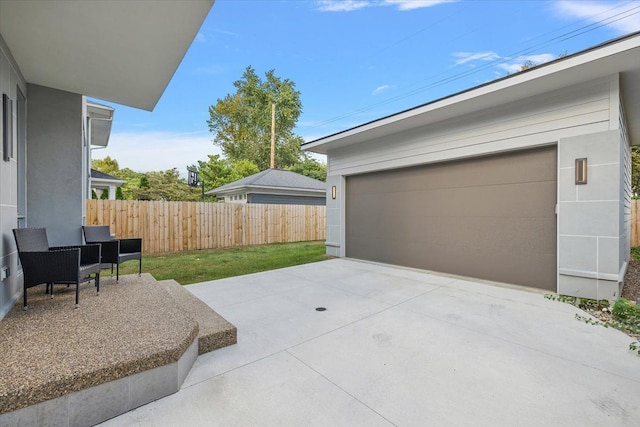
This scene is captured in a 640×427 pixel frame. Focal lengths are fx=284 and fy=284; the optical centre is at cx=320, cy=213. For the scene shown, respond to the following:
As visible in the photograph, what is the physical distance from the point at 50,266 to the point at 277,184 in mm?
11440

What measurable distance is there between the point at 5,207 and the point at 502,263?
22.4 feet

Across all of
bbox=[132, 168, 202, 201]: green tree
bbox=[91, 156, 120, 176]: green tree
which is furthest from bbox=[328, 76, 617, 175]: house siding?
bbox=[91, 156, 120, 176]: green tree

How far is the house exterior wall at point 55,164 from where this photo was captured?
4.07 metres

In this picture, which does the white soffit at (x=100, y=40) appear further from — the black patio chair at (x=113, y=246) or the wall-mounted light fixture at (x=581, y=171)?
the wall-mounted light fixture at (x=581, y=171)

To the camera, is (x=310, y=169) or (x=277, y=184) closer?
(x=277, y=184)

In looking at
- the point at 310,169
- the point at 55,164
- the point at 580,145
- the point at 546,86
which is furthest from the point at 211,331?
the point at 310,169

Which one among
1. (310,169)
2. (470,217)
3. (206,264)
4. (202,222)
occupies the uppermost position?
(310,169)

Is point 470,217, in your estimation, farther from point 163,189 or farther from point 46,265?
point 163,189

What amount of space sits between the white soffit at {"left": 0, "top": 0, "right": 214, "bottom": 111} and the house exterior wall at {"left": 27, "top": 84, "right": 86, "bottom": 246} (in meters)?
0.27

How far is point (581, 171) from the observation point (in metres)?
4.09

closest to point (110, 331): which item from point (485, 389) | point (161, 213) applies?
point (485, 389)

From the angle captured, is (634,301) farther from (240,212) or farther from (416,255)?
(240,212)

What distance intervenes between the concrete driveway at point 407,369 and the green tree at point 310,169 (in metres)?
20.9

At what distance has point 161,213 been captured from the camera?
8938 millimetres
